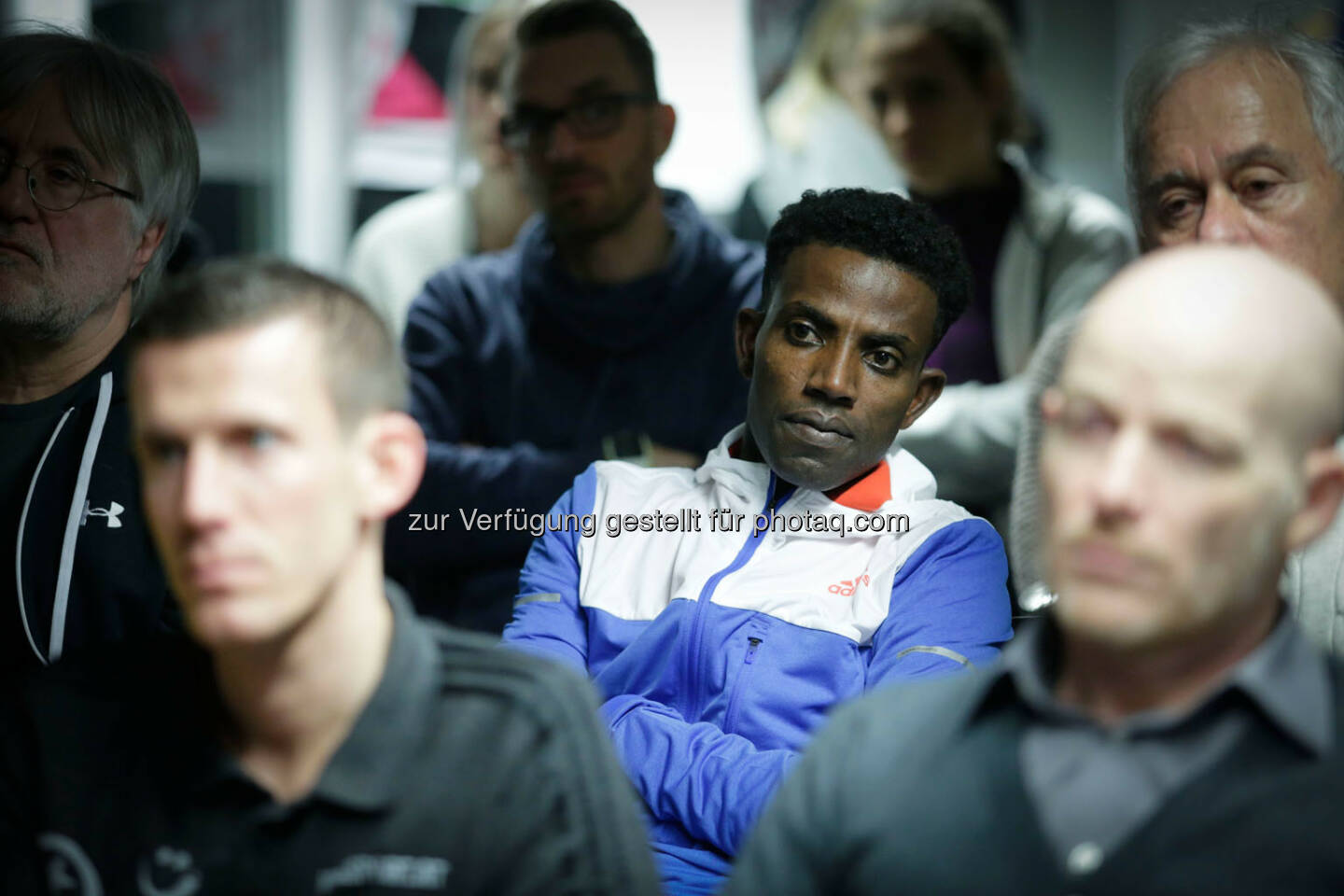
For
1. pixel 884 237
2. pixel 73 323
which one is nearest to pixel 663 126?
pixel 884 237

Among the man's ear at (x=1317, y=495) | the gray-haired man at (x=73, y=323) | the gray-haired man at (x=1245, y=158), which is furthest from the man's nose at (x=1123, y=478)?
the gray-haired man at (x=73, y=323)

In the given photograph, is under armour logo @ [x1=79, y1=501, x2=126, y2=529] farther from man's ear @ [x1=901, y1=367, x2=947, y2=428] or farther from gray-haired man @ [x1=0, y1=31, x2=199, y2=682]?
man's ear @ [x1=901, y1=367, x2=947, y2=428]

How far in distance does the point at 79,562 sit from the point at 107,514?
7 cm

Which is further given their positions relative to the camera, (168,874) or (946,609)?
(946,609)

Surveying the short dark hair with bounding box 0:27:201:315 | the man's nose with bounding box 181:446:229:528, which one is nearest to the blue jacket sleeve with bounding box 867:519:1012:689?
the man's nose with bounding box 181:446:229:528

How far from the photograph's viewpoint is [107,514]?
1938 millimetres

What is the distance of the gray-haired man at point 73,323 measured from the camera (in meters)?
1.92

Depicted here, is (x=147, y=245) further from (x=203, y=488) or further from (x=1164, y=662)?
(x=1164, y=662)

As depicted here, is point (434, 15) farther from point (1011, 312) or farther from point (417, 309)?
point (1011, 312)

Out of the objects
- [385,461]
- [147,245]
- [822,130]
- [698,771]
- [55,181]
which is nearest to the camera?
[385,461]

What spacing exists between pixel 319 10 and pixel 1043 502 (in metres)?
3.47

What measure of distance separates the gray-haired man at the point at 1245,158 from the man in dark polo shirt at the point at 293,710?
88 centimetres

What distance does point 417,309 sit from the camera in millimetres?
2648

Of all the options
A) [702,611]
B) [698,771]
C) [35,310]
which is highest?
[35,310]
